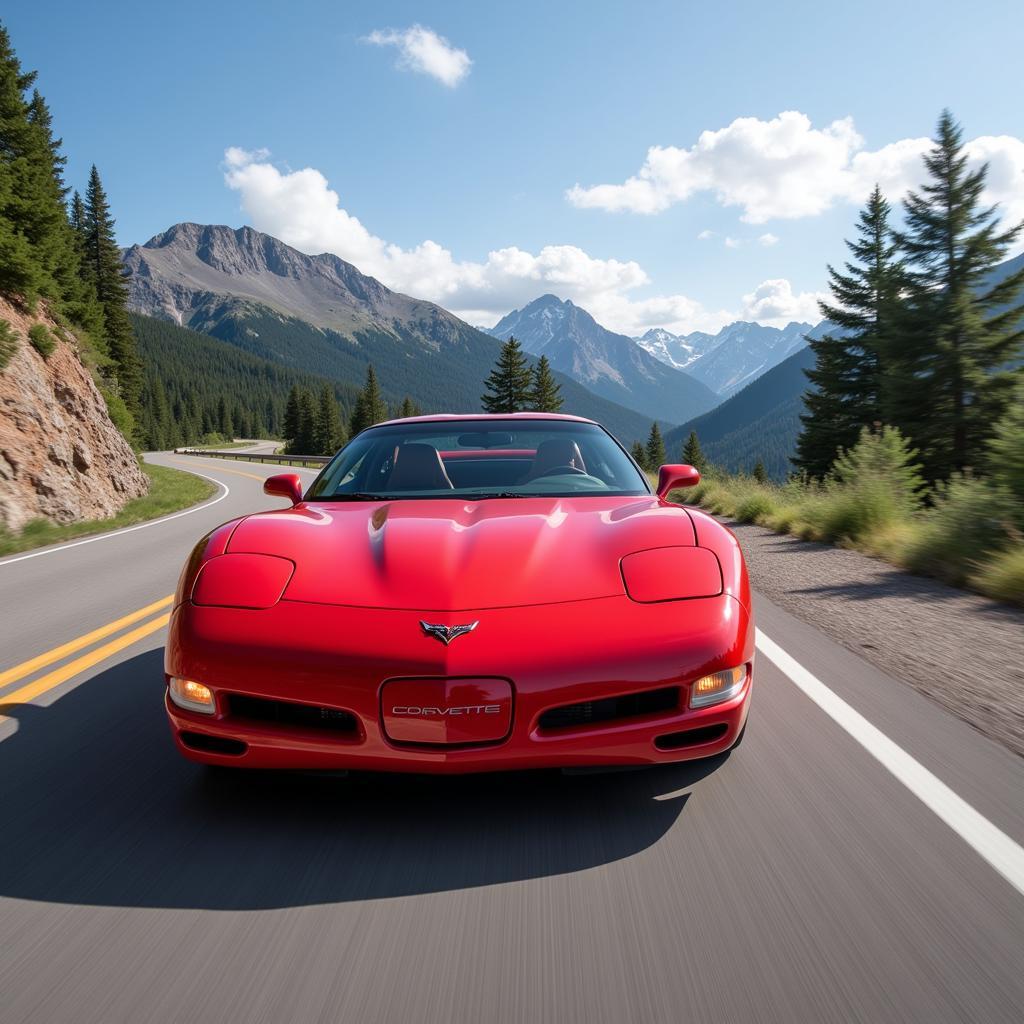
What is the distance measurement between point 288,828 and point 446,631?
30.2 inches

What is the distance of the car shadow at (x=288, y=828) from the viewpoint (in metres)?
1.98

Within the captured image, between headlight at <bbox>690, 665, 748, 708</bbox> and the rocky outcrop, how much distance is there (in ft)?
40.2

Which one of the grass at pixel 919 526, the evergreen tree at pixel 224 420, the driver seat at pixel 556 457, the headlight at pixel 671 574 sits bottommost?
the evergreen tree at pixel 224 420

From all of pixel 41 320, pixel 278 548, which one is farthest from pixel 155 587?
pixel 41 320

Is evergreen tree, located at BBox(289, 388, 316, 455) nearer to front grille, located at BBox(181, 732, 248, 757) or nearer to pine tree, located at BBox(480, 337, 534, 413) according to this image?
pine tree, located at BBox(480, 337, 534, 413)

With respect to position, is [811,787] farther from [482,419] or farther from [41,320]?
[41,320]

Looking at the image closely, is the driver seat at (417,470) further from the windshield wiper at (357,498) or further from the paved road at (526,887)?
the paved road at (526,887)

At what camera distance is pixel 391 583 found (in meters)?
2.38

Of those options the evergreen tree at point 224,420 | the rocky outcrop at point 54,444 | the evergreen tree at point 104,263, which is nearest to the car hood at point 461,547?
the rocky outcrop at point 54,444

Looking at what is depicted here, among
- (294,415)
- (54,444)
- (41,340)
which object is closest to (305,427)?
(294,415)

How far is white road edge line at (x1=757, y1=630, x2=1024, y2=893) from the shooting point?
2088mm

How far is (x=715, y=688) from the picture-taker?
2316 millimetres

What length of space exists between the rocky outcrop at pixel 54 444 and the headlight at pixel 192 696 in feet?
36.8

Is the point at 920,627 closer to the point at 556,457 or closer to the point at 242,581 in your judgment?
the point at 556,457
